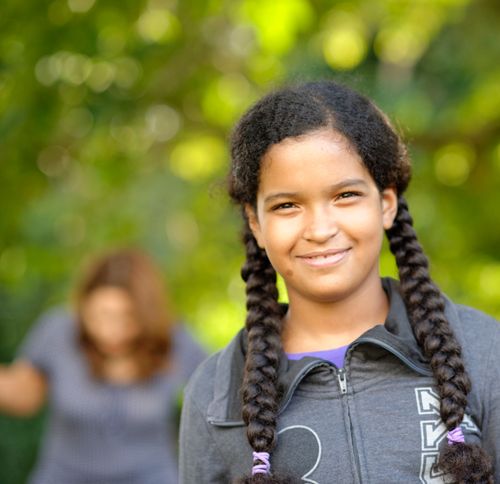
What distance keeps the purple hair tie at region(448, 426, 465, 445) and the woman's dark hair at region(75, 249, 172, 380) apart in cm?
241

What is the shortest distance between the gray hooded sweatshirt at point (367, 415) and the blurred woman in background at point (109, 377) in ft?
6.60

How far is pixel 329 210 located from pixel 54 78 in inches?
82.0

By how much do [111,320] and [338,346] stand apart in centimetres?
231

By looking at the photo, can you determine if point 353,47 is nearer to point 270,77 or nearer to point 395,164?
point 270,77

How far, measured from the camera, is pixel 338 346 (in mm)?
2266

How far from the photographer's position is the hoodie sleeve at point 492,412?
2.13 metres

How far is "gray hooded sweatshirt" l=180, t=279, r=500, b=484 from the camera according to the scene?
6.97 ft

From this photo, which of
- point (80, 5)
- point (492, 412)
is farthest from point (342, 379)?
point (80, 5)

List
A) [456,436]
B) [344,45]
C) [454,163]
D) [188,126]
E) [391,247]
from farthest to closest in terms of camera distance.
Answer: [188,126] < [344,45] < [454,163] < [391,247] < [456,436]

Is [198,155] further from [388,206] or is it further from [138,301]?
[388,206]

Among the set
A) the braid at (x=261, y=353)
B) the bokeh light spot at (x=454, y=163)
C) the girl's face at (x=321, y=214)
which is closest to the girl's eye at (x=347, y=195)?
the girl's face at (x=321, y=214)

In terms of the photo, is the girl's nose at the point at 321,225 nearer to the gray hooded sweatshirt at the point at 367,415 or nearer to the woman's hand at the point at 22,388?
the gray hooded sweatshirt at the point at 367,415

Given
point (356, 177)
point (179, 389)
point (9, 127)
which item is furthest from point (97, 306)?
point (356, 177)

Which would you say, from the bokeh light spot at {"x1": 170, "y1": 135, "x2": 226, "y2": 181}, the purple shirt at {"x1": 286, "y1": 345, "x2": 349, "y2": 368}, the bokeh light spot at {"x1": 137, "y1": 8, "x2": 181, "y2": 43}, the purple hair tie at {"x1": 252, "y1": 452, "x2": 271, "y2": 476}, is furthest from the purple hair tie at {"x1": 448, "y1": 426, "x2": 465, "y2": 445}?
the bokeh light spot at {"x1": 170, "y1": 135, "x2": 226, "y2": 181}
